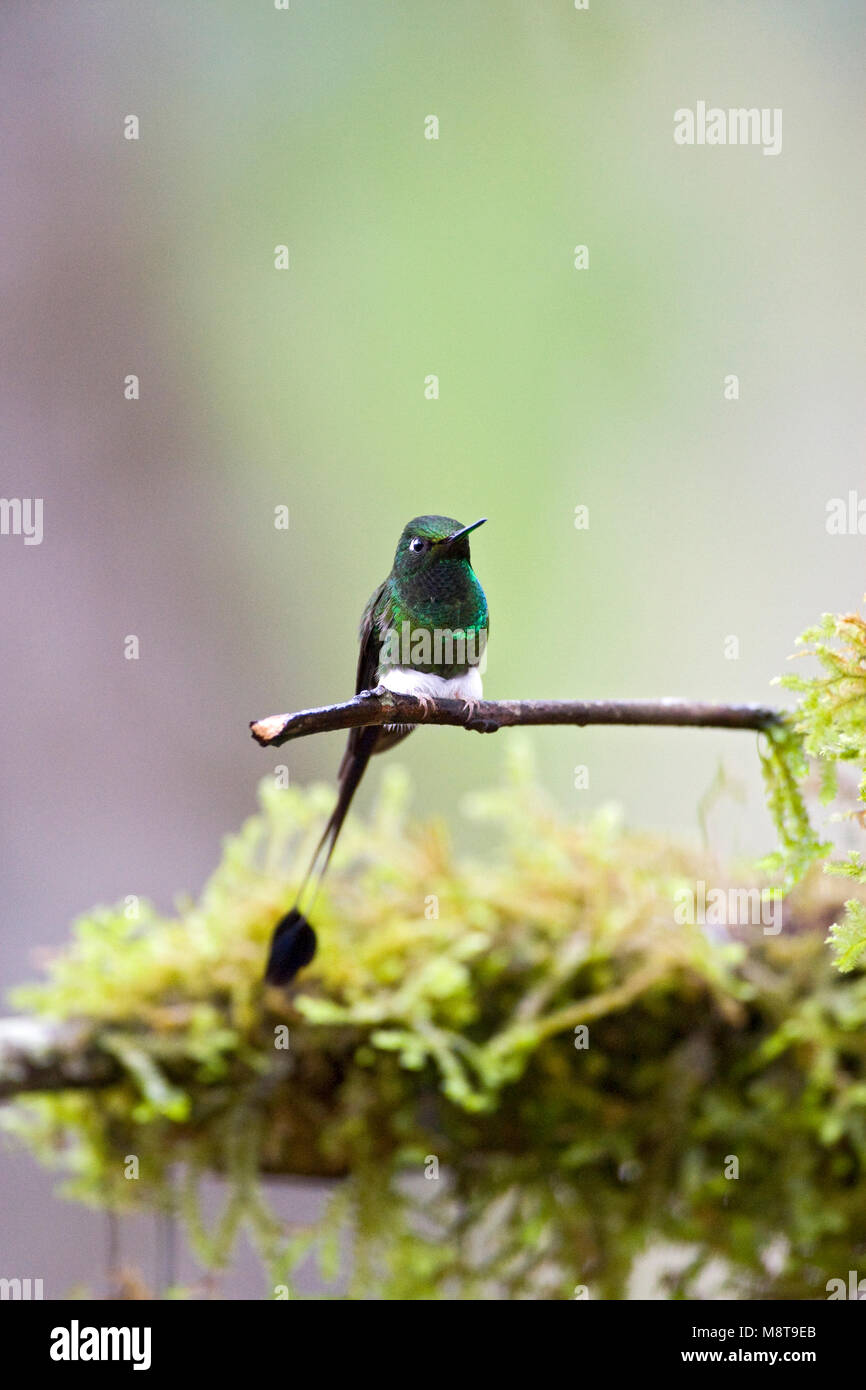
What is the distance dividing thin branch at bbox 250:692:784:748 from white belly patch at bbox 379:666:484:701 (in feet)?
0.89

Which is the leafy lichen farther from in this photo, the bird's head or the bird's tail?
the bird's head

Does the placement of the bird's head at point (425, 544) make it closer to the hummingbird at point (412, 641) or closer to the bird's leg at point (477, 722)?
the hummingbird at point (412, 641)

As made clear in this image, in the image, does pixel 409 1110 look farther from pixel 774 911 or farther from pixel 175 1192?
pixel 774 911

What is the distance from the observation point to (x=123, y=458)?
4.47 metres

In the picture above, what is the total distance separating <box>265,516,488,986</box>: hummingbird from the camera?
124cm

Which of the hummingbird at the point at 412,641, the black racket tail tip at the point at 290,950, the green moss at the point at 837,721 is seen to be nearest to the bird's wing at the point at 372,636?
the hummingbird at the point at 412,641

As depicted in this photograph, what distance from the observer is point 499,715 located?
3.27 ft

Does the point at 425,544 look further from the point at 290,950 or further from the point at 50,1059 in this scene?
the point at 50,1059

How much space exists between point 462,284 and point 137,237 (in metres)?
1.54

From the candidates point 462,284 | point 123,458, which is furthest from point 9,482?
point 462,284

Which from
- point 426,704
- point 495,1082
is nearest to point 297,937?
point 495,1082

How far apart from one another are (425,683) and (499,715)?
35 cm
